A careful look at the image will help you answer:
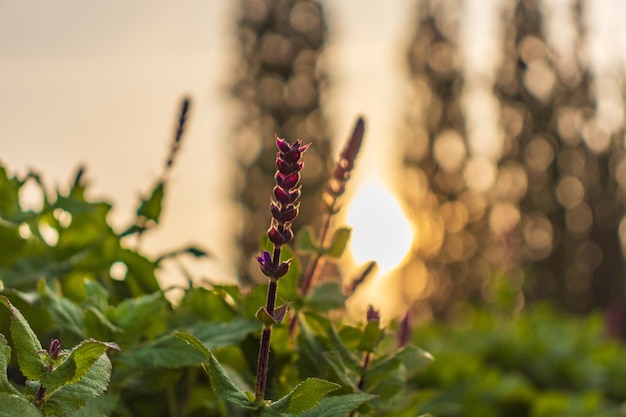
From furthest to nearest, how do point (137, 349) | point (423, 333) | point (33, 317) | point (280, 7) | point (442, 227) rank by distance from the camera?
1. point (280, 7)
2. point (442, 227)
3. point (423, 333)
4. point (33, 317)
5. point (137, 349)

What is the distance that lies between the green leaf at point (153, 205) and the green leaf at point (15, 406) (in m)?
0.82

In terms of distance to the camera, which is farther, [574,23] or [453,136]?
[453,136]

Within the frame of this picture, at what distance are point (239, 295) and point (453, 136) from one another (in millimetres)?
20528

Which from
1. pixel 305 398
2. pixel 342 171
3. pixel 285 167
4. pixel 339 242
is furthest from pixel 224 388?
pixel 339 242

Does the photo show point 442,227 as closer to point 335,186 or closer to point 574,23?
point 574,23

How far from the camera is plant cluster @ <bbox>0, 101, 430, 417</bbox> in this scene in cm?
102

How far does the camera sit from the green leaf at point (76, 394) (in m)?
1.01

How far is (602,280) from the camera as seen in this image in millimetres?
19766

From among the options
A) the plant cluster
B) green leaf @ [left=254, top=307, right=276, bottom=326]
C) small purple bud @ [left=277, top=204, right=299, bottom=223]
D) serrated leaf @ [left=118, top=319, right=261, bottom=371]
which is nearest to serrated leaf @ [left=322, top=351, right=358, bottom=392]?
the plant cluster

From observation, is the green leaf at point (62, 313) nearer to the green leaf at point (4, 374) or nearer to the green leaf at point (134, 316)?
the green leaf at point (134, 316)

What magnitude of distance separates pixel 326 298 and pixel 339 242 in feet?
0.40

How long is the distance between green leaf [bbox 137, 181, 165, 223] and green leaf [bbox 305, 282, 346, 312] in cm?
42

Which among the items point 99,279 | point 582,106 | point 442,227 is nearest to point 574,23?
point 582,106

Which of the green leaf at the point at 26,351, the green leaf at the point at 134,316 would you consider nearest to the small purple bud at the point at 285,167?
the green leaf at the point at 26,351
